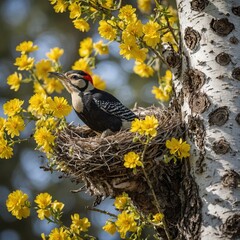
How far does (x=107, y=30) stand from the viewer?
4188 mm

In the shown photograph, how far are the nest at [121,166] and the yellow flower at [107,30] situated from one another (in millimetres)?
580

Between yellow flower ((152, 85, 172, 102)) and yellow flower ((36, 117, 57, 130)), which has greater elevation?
yellow flower ((36, 117, 57, 130))

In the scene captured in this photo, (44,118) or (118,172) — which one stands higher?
(44,118)

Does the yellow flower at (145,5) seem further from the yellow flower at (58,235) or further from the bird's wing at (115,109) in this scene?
the yellow flower at (58,235)

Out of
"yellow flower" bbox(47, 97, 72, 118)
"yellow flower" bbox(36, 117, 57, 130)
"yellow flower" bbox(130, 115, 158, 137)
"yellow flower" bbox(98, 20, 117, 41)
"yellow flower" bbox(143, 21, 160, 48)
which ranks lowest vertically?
"yellow flower" bbox(36, 117, 57, 130)

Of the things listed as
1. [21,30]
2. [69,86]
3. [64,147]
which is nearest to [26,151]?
[21,30]

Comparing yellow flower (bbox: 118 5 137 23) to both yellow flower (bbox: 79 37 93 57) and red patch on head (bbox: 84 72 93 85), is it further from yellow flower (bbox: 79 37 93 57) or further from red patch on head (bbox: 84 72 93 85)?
red patch on head (bbox: 84 72 93 85)

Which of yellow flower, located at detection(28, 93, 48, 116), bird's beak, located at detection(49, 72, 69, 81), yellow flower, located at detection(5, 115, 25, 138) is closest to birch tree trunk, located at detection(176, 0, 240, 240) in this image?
yellow flower, located at detection(28, 93, 48, 116)

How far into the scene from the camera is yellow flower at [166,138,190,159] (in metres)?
3.85

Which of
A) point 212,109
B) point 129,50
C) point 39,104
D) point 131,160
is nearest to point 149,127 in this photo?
point 131,160

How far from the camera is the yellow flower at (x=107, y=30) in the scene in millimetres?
4176

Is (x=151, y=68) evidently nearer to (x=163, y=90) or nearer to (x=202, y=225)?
(x=163, y=90)

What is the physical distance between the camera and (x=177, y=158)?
4.16m

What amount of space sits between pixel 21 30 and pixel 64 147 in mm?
7485
